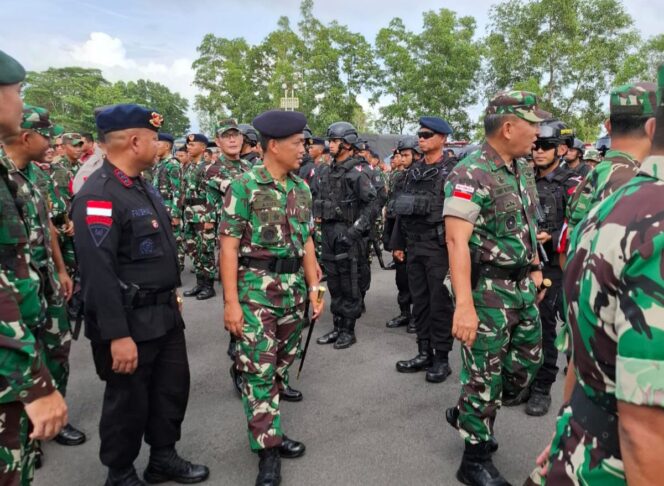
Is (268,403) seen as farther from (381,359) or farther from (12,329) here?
(381,359)

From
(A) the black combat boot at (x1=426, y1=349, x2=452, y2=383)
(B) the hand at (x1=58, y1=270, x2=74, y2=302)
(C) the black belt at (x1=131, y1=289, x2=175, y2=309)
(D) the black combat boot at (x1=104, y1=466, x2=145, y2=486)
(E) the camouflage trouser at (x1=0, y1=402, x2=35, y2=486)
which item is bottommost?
(A) the black combat boot at (x1=426, y1=349, x2=452, y2=383)

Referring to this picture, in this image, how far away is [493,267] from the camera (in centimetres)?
265

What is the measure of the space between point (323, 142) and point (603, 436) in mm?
8158

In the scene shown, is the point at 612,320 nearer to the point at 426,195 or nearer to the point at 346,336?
the point at 426,195

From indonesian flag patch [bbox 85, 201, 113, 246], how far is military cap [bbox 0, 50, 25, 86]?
78 centimetres

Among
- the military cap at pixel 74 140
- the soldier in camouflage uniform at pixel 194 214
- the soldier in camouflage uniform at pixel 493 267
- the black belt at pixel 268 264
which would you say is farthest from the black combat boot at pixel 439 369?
the military cap at pixel 74 140

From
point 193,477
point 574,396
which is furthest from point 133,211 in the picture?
point 574,396

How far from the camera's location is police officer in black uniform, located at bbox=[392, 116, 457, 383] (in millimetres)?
4070

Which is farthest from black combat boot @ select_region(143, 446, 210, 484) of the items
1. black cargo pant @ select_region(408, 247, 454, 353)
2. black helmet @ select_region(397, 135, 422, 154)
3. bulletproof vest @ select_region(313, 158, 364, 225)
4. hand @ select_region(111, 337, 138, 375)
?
black helmet @ select_region(397, 135, 422, 154)

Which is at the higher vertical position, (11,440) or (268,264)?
(268,264)

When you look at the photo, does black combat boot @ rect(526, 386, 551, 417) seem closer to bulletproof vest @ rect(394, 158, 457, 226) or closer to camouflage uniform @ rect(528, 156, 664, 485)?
bulletproof vest @ rect(394, 158, 457, 226)

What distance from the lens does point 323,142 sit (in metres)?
8.83

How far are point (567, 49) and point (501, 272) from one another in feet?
79.9

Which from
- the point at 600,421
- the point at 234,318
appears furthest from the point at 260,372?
the point at 600,421
